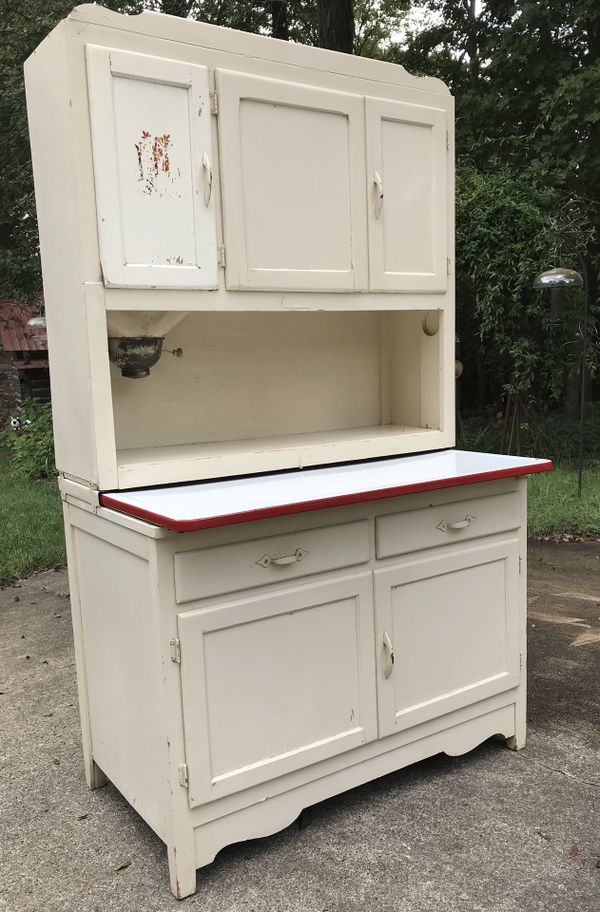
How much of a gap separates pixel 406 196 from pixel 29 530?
14.3ft

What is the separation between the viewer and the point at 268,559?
6.81ft

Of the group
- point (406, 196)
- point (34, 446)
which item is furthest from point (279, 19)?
point (406, 196)

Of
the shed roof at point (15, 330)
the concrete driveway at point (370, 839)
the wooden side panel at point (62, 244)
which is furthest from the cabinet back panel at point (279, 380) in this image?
the shed roof at point (15, 330)

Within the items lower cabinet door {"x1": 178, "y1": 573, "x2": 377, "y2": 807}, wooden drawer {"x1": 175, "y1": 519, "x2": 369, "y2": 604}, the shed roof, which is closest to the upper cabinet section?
wooden drawer {"x1": 175, "y1": 519, "x2": 369, "y2": 604}

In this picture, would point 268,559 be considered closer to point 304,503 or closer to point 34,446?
point 304,503

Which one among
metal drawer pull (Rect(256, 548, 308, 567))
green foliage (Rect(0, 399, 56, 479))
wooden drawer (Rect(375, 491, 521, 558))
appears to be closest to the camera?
metal drawer pull (Rect(256, 548, 308, 567))

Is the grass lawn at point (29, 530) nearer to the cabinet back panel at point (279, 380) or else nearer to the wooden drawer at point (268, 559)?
the cabinet back panel at point (279, 380)

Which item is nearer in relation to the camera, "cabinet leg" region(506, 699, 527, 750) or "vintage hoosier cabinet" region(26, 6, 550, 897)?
"vintage hoosier cabinet" region(26, 6, 550, 897)

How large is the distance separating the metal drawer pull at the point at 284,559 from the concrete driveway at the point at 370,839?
87cm

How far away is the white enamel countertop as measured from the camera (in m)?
1.86

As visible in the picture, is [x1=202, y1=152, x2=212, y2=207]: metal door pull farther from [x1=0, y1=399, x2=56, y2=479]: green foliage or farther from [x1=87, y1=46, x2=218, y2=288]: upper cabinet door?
[x1=0, y1=399, x2=56, y2=479]: green foliage

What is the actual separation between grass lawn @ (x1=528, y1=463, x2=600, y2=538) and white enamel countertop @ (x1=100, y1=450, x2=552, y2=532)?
3.09 meters

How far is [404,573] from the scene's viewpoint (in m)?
2.36

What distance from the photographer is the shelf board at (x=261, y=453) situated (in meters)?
2.27
